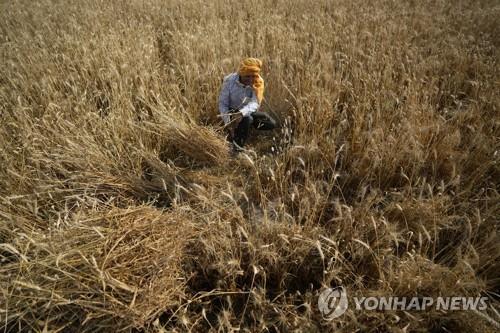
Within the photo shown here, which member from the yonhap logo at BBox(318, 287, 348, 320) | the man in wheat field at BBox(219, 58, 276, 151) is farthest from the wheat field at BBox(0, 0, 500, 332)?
the man in wheat field at BBox(219, 58, 276, 151)

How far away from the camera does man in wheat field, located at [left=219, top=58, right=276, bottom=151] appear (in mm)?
2434

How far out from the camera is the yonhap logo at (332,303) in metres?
1.29

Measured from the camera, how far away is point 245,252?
61.1 inches

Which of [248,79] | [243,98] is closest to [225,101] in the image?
[243,98]

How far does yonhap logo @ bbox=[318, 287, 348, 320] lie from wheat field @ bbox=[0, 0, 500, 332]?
1.7 inches

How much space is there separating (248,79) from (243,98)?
0.16 meters

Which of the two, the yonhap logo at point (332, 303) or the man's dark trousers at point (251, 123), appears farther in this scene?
the man's dark trousers at point (251, 123)

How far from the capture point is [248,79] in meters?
2.46

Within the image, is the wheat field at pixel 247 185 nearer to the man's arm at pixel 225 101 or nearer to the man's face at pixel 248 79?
the man's arm at pixel 225 101

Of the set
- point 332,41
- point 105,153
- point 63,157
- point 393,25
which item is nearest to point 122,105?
point 105,153

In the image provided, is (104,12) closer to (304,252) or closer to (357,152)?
(357,152)

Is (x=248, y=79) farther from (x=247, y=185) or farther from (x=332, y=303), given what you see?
(x=332, y=303)

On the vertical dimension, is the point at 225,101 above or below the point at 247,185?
above

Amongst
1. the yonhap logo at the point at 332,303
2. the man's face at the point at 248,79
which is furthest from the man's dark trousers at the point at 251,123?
the yonhap logo at the point at 332,303
